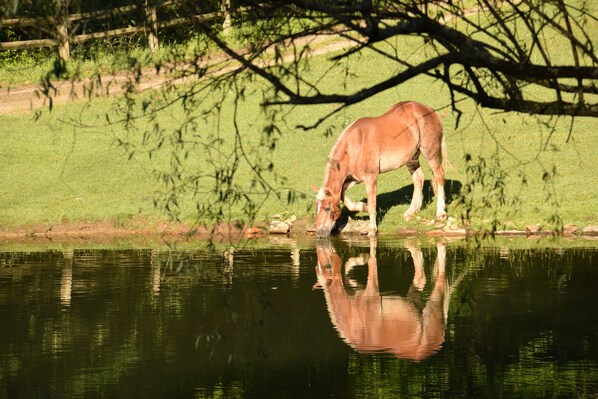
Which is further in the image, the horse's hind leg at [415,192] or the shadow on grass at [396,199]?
Result: the shadow on grass at [396,199]

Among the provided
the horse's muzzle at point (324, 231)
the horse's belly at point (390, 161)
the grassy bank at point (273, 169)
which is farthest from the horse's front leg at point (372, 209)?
the horse's belly at point (390, 161)

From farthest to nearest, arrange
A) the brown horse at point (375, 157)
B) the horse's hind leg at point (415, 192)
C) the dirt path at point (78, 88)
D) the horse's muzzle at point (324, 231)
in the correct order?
the dirt path at point (78, 88) → the horse's hind leg at point (415, 192) → the brown horse at point (375, 157) → the horse's muzzle at point (324, 231)

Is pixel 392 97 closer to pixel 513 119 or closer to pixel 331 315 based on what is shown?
pixel 513 119

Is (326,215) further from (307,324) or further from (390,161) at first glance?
(307,324)

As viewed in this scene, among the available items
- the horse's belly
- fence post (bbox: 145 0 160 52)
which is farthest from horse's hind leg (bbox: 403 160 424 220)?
fence post (bbox: 145 0 160 52)

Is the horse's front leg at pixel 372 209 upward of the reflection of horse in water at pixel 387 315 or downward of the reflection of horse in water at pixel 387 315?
upward

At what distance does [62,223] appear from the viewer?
2631 cm

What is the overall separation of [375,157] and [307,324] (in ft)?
33.8

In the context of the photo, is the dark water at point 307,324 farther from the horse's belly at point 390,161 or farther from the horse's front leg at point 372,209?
the horse's belly at point 390,161

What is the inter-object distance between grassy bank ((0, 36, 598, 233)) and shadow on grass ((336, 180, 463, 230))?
0.07 metres

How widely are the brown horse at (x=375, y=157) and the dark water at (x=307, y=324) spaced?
218 cm

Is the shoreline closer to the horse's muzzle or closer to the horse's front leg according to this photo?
the horse's front leg

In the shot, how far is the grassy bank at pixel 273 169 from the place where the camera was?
2544cm

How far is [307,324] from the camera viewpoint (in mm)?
14945
